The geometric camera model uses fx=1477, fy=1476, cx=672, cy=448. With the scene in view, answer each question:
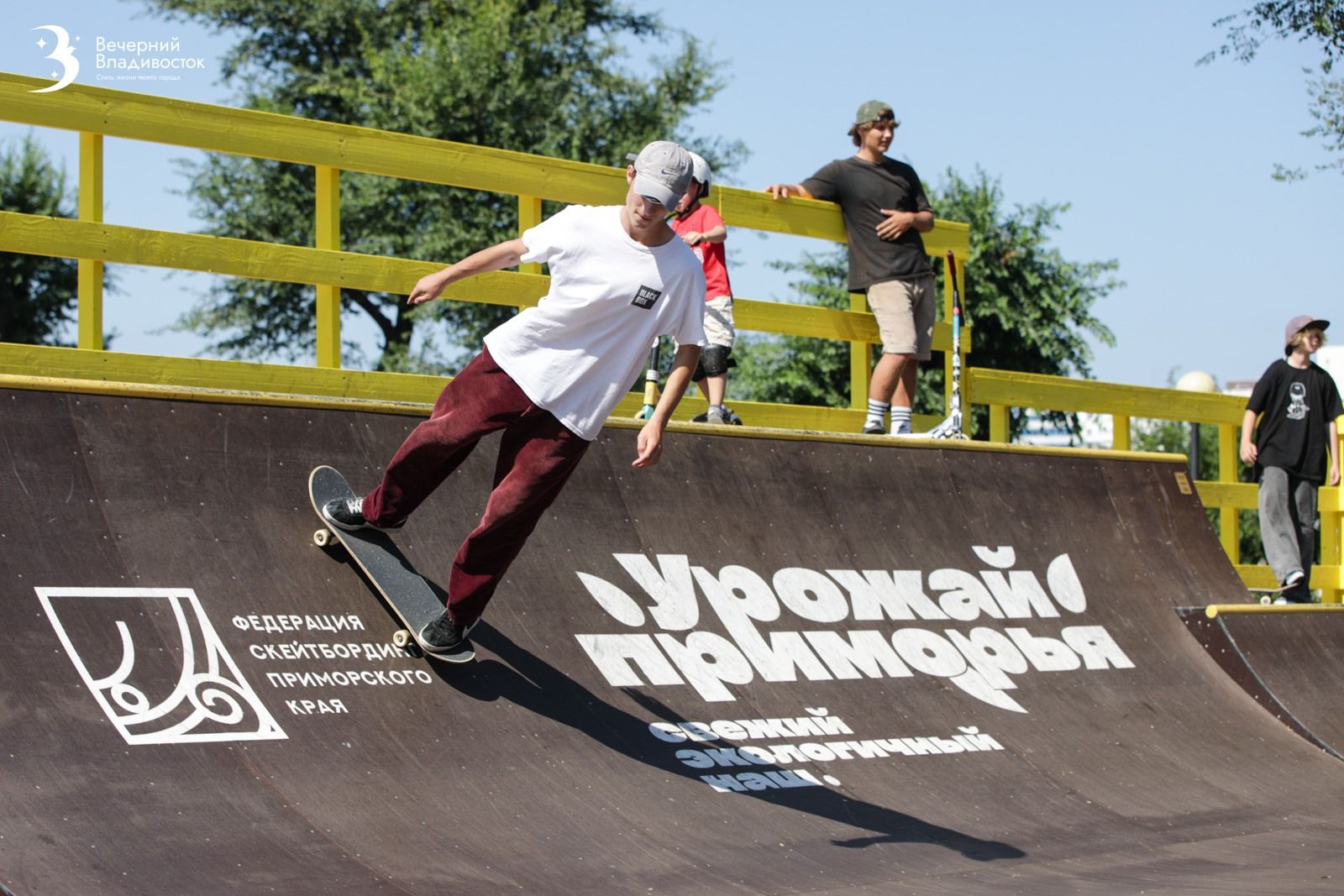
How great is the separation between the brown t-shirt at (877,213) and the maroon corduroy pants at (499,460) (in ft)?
14.2

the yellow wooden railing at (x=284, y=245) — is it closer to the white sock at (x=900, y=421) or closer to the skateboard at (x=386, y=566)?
the white sock at (x=900, y=421)

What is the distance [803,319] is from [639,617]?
341cm

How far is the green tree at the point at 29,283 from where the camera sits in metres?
33.3

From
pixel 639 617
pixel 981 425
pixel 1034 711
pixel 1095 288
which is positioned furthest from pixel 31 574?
pixel 981 425

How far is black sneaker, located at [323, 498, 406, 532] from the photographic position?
19.5ft

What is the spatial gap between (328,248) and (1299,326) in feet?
22.2

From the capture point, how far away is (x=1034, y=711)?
7.14 meters

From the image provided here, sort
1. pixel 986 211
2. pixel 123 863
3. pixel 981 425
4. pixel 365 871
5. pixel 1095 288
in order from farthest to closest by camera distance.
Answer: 1. pixel 981 425
2. pixel 986 211
3. pixel 1095 288
4. pixel 365 871
5. pixel 123 863

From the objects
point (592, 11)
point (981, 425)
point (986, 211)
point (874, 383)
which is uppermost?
point (592, 11)

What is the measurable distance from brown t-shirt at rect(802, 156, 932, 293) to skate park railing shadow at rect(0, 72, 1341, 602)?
8.3 inches

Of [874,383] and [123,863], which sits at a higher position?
[874,383]

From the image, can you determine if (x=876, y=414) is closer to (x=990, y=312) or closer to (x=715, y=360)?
(x=715, y=360)

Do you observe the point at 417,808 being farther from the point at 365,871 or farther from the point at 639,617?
the point at 639,617

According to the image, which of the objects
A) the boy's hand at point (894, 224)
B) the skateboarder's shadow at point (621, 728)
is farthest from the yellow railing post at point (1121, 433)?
the skateboarder's shadow at point (621, 728)
